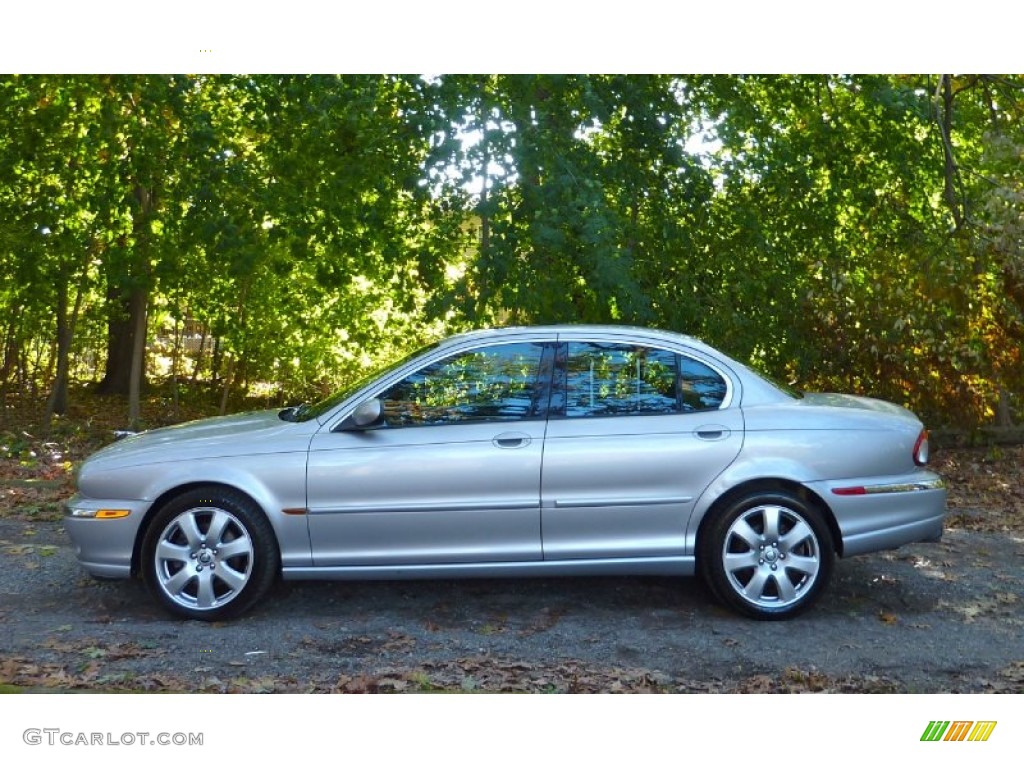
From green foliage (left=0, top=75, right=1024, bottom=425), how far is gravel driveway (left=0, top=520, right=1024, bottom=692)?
3.51 meters

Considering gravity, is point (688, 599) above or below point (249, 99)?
below

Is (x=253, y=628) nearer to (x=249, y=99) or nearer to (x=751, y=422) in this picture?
(x=751, y=422)

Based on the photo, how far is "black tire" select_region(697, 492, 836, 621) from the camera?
623 centimetres

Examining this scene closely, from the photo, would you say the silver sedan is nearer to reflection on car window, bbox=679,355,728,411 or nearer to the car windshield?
reflection on car window, bbox=679,355,728,411

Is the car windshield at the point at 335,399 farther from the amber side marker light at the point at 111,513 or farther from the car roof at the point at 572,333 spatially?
the amber side marker light at the point at 111,513

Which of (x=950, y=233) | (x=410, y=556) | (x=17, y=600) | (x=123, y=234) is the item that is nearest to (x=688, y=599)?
(x=410, y=556)

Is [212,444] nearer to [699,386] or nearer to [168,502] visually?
[168,502]

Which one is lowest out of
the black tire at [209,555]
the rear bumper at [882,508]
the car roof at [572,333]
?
the black tire at [209,555]

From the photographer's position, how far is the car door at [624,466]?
6.19m

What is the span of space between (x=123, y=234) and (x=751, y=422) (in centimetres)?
987

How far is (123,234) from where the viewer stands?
543 inches

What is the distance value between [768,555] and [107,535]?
367 cm

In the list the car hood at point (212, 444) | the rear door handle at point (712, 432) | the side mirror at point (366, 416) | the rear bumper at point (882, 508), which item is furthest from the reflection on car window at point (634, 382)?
the car hood at point (212, 444)

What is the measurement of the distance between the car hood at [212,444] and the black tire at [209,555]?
0.24 meters
